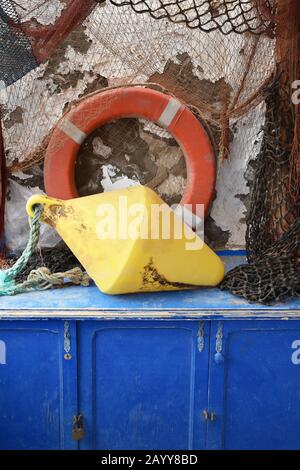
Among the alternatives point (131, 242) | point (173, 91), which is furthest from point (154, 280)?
point (173, 91)

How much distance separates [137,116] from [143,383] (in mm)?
983

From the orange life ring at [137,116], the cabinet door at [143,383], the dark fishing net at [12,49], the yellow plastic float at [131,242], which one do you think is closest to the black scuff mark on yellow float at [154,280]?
the yellow plastic float at [131,242]

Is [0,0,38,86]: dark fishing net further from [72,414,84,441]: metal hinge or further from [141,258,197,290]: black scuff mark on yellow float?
[72,414,84,441]: metal hinge

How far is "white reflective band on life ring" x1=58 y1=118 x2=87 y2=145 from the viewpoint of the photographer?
167cm

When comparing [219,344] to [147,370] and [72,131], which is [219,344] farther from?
[72,131]

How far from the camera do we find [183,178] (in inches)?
72.4

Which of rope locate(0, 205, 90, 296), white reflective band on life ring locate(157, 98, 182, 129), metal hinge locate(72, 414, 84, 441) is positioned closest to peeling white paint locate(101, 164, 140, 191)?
white reflective band on life ring locate(157, 98, 182, 129)

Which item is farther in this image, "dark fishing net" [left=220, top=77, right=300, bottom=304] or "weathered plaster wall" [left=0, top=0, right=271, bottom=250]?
"weathered plaster wall" [left=0, top=0, right=271, bottom=250]

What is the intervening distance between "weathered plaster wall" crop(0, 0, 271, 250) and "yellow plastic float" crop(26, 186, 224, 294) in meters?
0.35

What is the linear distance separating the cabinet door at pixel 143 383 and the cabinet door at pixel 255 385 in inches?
2.0

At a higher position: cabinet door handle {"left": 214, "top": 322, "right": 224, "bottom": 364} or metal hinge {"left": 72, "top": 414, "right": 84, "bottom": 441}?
cabinet door handle {"left": 214, "top": 322, "right": 224, "bottom": 364}

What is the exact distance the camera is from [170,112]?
1665mm

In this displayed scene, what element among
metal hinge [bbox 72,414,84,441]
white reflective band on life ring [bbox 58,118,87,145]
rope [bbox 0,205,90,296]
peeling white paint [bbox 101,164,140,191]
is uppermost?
white reflective band on life ring [bbox 58,118,87,145]

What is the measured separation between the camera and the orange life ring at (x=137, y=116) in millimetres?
1651
